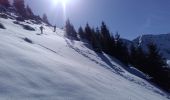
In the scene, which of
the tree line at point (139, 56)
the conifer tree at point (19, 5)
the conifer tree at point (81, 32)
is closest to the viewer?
the tree line at point (139, 56)

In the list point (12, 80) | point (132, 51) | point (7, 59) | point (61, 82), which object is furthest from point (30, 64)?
point (132, 51)

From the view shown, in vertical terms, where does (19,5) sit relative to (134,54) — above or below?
above

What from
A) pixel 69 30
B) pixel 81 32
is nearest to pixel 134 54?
pixel 69 30

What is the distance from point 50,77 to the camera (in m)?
16.7

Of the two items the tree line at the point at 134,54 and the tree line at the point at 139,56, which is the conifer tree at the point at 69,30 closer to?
the tree line at the point at 134,54

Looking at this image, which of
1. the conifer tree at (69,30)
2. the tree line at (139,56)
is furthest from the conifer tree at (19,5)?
the tree line at (139,56)

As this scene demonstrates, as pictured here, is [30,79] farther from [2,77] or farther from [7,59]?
[7,59]

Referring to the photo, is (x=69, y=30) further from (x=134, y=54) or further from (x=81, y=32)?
(x=134, y=54)

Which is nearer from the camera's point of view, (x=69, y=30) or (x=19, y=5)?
(x=69, y=30)

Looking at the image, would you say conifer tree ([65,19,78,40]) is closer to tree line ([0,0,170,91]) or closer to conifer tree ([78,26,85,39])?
tree line ([0,0,170,91])

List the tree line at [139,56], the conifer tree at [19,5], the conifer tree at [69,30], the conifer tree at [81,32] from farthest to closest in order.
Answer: the conifer tree at [19,5], the conifer tree at [81,32], the conifer tree at [69,30], the tree line at [139,56]

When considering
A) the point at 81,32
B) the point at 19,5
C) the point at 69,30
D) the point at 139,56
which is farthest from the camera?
the point at 19,5

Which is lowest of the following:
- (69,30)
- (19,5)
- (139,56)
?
(139,56)

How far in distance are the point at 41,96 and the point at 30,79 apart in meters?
2.09
